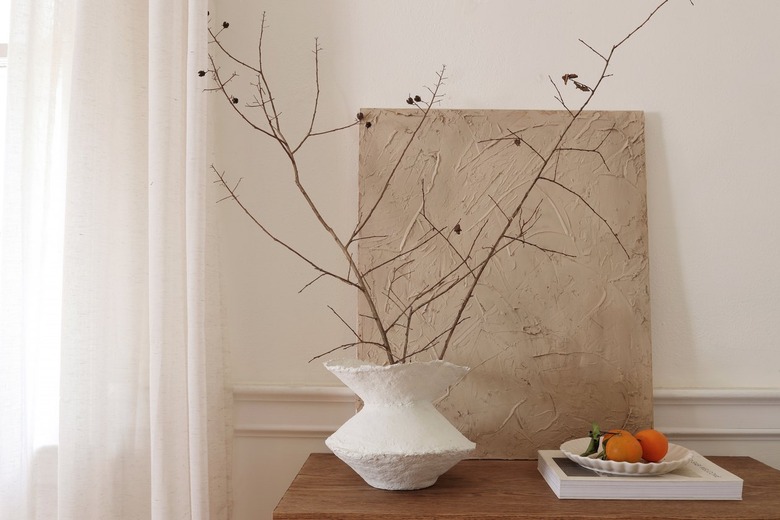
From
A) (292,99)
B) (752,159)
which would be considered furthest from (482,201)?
(752,159)

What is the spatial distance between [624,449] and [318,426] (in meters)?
0.65

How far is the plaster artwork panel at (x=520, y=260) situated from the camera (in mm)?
1413

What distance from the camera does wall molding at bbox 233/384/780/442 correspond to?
4.74 ft

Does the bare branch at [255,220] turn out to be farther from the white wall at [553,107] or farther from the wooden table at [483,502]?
the wooden table at [483,502]

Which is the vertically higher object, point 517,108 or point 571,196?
point 517,108

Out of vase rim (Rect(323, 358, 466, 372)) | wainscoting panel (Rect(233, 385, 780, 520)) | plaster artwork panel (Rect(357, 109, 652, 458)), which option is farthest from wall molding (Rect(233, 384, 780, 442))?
vase rim (Rect(323, 358, 466, 372))

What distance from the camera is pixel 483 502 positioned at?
1.09 meters

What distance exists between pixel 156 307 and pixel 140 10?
1.91 feet

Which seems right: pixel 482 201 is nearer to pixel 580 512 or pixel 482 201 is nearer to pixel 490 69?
pixel 490 69

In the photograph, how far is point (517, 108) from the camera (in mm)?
1479

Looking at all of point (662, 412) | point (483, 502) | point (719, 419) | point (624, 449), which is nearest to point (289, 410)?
point (483, 502)

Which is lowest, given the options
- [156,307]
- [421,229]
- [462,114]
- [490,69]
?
[156,307]

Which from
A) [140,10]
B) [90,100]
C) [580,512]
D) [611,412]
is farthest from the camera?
[611,412]

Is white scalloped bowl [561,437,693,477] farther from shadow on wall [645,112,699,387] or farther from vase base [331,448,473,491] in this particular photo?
shadow on wall [645,112,699,387]
